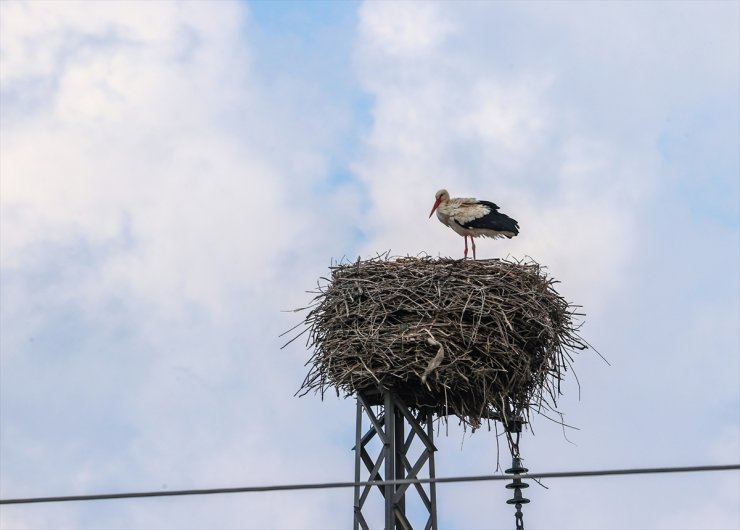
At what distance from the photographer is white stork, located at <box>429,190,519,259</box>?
13391 mm

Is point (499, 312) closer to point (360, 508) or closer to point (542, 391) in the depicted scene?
point (542, 391)

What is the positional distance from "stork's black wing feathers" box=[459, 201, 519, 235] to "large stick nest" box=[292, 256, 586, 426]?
144 centimetres

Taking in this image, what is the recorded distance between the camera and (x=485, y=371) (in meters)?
11.1

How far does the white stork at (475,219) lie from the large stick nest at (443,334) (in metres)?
1.47

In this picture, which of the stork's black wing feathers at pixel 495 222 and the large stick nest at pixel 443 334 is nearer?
the large stick nest at pixel 443 334

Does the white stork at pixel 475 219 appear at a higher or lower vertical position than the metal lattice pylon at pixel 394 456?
higher

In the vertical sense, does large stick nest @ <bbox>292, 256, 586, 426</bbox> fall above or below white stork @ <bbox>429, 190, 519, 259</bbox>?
below

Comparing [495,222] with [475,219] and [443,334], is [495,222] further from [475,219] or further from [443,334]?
[443,334]

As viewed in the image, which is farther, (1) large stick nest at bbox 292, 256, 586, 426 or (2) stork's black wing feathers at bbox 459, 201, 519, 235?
(2) stork's black wing feathers at bbox 459, 201, 519, 235

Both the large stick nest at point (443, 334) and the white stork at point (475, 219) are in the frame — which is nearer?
the large stick nest at point (443, 334)

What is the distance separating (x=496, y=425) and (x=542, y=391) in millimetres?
493

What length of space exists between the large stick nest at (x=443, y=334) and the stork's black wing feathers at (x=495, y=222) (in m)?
1.44

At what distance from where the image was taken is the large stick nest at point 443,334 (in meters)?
11.1

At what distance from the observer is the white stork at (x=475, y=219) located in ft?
43.9
